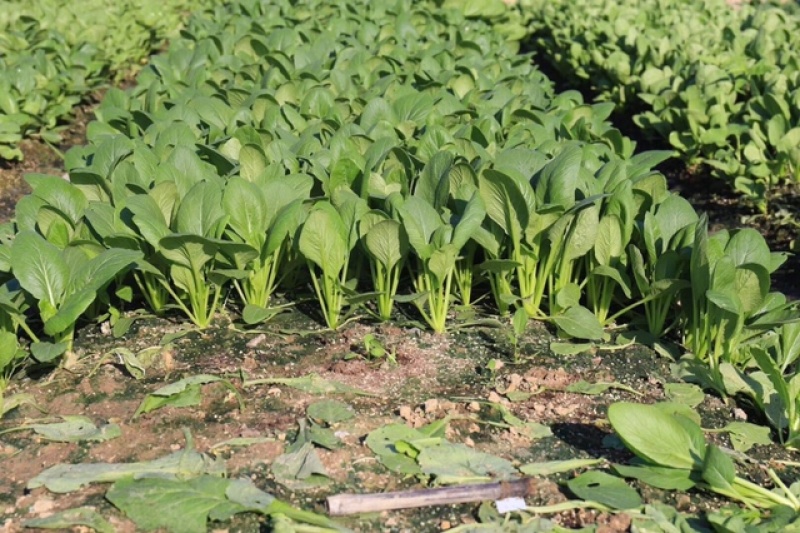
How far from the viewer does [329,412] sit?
2.75 metres

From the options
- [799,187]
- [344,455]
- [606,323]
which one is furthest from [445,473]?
[799,187]

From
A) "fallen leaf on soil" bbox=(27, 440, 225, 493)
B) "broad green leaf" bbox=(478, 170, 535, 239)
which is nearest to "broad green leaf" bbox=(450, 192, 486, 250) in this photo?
"broad green leaf" bbox=(478, 170, 535, 239)

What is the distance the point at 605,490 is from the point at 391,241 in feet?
4.04

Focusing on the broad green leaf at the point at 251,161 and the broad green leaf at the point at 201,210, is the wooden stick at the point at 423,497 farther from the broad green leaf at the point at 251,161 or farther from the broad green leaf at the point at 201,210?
the broad green leaf at the point at 251,161

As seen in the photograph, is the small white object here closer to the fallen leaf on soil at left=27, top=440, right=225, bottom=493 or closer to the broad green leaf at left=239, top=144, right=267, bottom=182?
the fallen leaf on soil at left=27, top=440, right=225, bottom=493

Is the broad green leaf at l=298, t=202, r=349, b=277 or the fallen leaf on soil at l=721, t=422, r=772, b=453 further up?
the broad green leaf at l=298, t=202, r=349, b=277

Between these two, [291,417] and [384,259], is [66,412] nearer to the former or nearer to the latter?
[291,417]

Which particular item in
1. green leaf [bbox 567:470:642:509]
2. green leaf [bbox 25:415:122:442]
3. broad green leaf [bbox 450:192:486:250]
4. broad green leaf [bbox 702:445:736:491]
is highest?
broad green leaf [bbox 450:192:486:250]

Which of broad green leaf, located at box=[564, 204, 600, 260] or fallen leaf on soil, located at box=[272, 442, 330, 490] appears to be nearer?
fallen leaf on soil, located at box=[272, 442, 330, 490]

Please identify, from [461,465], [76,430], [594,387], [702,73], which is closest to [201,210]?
[76,430]

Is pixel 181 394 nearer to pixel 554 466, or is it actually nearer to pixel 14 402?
pixel 14 402

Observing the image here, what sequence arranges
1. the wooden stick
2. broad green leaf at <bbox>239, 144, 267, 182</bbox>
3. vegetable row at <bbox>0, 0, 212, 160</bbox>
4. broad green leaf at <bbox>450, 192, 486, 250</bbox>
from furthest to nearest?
vegetable row at <bbox>0, 0, 212, 160</bbox> < broad green leaf at <bbox>239, 144, 267, 182</bbox> < broad green leaf at <bbox>450, 192, 486, 250</bbox> < the wooden stick

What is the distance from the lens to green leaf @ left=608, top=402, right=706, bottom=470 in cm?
239

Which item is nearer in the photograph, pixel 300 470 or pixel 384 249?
pixel 300 470
